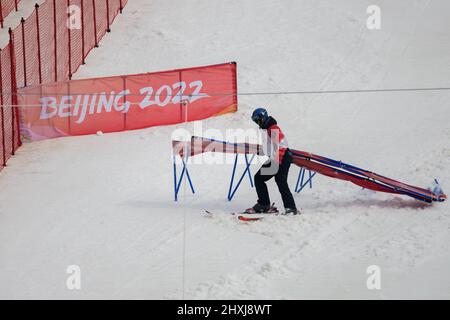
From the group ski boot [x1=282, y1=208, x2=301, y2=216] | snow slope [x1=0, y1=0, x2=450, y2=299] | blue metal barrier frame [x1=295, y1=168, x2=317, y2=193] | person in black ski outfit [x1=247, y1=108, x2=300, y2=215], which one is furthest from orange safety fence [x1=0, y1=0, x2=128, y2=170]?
ski boot [x1=282, y1=208, x2=301, y2=216]

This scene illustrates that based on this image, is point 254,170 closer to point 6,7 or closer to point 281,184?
point 281,184

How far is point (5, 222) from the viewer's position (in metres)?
16.6

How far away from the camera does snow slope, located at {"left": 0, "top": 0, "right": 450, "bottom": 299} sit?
14.0 meters

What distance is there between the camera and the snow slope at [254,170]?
1401cm

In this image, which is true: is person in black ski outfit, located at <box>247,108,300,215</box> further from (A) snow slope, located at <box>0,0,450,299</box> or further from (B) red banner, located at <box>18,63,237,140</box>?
(B) red banner, located at <box>18,63,237,140</box>

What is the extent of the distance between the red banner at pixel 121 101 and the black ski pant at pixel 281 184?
4.17m

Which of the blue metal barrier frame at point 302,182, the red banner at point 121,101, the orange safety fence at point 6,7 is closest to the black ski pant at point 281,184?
the blue metal barrier frame at point 302,182

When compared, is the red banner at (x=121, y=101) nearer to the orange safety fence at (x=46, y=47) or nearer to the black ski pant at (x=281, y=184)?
the orange safety fence at (x=46, y=47)

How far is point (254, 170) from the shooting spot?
18.4 meters

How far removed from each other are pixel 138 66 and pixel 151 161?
15.3 feet

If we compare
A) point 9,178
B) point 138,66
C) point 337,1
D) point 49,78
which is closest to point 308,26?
point 337,1

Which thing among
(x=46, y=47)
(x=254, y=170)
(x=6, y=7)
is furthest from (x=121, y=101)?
(x=6, y=7)

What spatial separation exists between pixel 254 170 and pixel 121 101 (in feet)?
10.5

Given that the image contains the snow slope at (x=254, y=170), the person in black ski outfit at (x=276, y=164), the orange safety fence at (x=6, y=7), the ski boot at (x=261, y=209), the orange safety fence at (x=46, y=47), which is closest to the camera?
the snow slope at (x=254, y=170)
